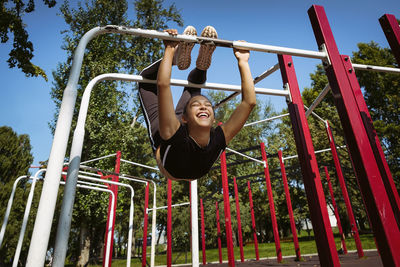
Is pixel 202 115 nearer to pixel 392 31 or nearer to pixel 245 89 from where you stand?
pixel 245 89

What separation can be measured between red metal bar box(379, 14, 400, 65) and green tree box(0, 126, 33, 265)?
1548 centimetres

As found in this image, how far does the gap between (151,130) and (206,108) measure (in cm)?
46

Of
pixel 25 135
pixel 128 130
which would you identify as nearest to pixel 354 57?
pixel 128 130

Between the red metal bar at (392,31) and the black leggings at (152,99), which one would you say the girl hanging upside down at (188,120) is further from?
the red metal bar at (392,31)

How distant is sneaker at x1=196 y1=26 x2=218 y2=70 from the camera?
1809mm

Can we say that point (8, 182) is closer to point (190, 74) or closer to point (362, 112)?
point (190, 74)

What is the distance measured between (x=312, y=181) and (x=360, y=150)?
0.43 meters

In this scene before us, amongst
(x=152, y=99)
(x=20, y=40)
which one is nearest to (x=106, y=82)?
(x=20, y=40)

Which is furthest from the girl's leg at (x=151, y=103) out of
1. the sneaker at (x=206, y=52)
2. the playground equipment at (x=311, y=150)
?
the sneaker at (x=206, y=52)

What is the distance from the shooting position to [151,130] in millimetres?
1904

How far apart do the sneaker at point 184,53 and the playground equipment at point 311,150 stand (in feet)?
0.54

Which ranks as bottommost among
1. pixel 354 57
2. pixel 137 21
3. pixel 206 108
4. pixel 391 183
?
pixel 391 183

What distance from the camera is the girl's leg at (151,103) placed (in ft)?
6.18

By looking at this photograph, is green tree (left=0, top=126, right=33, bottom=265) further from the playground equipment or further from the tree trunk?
the playground equipment
